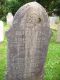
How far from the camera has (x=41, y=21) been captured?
6422 mm

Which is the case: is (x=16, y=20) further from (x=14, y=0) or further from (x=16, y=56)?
(x=14, y=0)

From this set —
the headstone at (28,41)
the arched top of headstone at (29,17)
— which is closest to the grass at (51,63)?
the headstone at (28,41)

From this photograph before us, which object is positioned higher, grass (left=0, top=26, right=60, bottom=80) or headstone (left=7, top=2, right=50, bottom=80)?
headstone (left=7, top=2, right=50, bottom=80)

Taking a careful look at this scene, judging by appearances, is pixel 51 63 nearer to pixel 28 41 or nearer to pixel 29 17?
pixel 28 41

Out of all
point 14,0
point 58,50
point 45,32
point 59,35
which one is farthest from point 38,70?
point 14,0

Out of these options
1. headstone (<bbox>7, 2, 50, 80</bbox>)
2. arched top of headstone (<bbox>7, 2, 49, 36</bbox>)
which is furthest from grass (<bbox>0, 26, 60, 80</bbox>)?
arched top of headstone (<bbox>7, 2, 49, 36</bbox>)

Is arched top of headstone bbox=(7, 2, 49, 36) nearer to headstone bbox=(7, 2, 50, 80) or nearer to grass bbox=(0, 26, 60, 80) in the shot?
headstone bbox=(7, 2, 50, 80)

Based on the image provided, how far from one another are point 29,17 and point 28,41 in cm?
50

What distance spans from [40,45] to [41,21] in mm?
512

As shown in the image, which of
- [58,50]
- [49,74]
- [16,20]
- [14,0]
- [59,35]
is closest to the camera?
[16,20]

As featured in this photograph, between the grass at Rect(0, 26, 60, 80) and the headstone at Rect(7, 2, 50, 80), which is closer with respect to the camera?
the headstone at Rect(7, 2, 50, 80)

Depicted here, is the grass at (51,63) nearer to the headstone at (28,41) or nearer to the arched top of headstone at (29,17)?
the headstone at (28,41)

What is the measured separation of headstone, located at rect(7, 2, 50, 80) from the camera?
6.38 m

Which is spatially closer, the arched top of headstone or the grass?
the arched top of headstone
